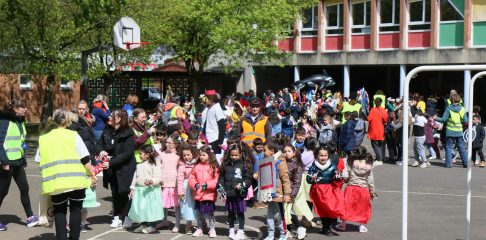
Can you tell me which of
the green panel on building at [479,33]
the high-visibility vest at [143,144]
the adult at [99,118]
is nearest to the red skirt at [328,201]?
the high-visibility vest at [143,144]

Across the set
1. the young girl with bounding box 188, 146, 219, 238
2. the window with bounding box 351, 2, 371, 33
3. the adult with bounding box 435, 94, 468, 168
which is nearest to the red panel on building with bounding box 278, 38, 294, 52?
the window with bounding box 351, 2, 371, 33

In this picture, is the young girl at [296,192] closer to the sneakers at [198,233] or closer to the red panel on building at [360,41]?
the sneakers at [198,233]

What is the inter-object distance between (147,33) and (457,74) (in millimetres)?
18023

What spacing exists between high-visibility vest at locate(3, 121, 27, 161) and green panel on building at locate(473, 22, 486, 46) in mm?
27850

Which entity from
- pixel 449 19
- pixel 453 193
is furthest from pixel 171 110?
pixel 449 19

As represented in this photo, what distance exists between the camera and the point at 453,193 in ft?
53.8

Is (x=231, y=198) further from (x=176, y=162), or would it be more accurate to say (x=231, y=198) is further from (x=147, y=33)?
(x=147, y=33)

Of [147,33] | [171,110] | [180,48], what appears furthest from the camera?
[180,48]

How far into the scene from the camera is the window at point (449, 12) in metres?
37.2

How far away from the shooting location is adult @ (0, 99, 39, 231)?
12.1m

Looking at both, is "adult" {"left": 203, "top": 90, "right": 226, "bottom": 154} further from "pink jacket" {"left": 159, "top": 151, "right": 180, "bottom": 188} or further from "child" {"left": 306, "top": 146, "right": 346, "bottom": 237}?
"child" {"left": 306, "top": 146, "right": 346, "bottom": 237}

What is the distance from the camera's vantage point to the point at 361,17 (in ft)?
137

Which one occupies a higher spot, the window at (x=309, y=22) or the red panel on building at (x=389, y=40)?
the window at (x=309, y=22)

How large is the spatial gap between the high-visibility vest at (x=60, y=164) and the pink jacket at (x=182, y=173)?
1868 mm
